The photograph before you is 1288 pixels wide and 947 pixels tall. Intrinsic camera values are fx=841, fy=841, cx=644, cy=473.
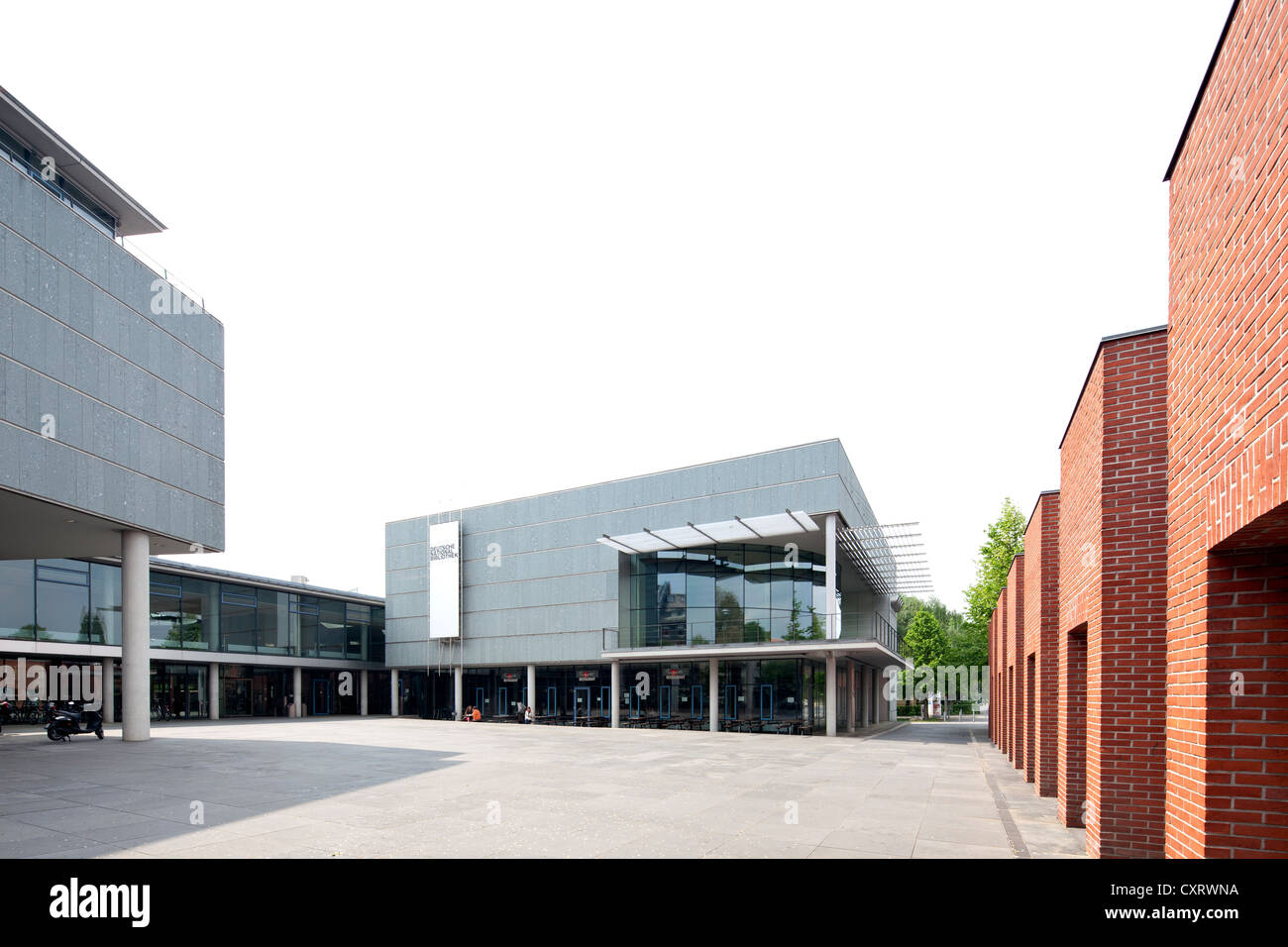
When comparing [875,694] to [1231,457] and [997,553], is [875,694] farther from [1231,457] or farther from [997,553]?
[1231,457]

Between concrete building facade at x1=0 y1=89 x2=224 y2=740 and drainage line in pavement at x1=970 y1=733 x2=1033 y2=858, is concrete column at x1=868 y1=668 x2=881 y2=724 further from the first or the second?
concrete building facade at x1=0 y1=89 x2=224 y2=740

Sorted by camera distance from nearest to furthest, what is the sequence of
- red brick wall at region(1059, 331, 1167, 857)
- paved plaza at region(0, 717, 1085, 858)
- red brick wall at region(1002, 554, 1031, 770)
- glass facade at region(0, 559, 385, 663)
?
1. red brick wall at region(1059, 331, 1167, 857)
2. paved plaza at region(0, 717, 1085, 858)
3. red brick wall at region(1002, 554, 1031, 770)
4. glass facade at region(0, 559, 385, 663)

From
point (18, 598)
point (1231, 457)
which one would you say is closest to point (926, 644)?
point (18, 598)

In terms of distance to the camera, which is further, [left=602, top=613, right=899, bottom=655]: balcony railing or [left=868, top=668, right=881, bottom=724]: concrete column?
[left=868, top=668, right=881, bottom=724]: concrete column

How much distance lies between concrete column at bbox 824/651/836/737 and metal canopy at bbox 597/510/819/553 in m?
5.26

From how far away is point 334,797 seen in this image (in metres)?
14.1

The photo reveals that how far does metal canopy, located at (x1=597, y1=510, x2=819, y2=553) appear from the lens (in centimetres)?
3344

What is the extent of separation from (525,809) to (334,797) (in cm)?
352

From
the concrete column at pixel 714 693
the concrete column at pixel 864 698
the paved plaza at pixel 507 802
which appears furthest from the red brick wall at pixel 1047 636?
the concrete column at pixel 864 698

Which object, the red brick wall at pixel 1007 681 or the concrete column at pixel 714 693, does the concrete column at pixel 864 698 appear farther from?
the red brick wall at pixel 1007 681

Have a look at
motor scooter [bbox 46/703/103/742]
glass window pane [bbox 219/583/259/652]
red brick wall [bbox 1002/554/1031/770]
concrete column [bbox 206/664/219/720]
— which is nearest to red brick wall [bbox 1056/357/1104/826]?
red brick wall [bbox 1002/554/1031/770]

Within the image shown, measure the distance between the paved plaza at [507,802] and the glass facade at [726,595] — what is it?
32.1 ft

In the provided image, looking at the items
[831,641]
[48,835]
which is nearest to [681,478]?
[831,641]
